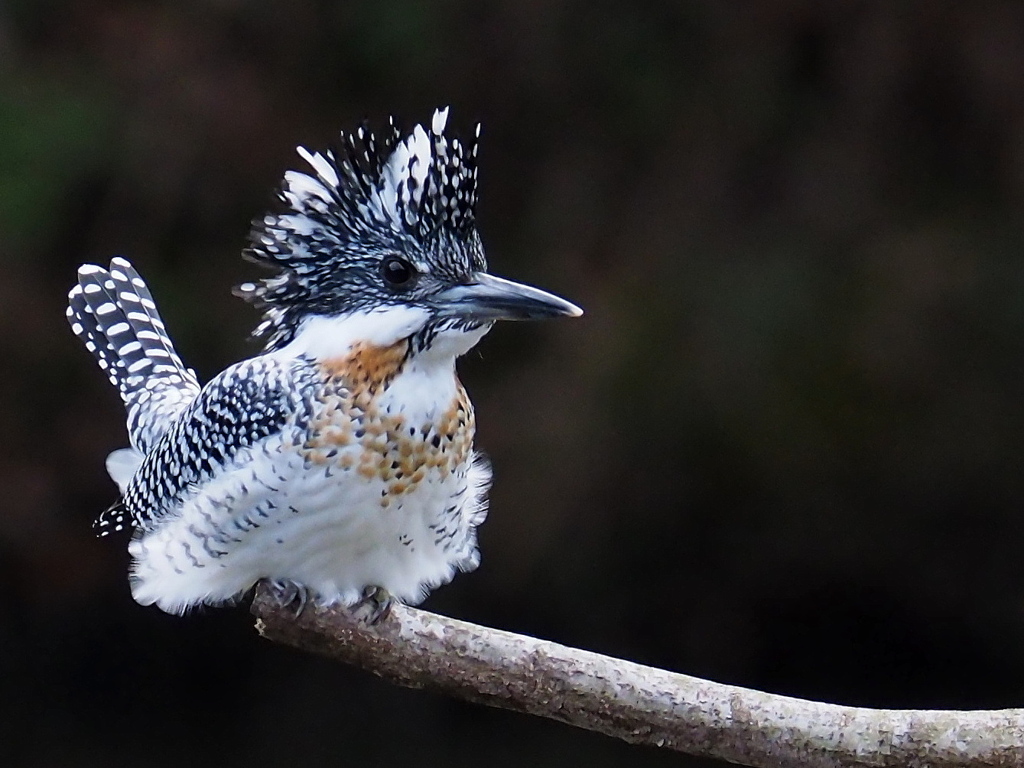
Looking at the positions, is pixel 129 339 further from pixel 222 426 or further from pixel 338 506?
pixel 338 506

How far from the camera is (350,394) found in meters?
1.97

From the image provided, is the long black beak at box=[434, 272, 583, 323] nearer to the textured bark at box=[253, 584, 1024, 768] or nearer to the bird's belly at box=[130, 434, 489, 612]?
the bird's belly at box=[130, 434, 489, 612]

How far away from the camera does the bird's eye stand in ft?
6.32

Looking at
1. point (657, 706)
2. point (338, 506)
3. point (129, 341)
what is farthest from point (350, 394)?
point (129, 341)

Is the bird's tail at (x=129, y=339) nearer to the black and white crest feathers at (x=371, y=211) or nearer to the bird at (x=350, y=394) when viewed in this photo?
the bird at (x=350, y=394)

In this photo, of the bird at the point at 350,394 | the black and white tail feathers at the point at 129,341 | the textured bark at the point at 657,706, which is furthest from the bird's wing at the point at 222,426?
the black and white tail feathers at the point at 129,341

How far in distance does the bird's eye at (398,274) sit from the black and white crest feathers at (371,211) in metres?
0.01

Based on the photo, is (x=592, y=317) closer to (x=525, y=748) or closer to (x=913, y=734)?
(x=525, y=748)

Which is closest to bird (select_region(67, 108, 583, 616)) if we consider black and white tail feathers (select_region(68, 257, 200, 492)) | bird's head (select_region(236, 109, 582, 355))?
bird's head (select_region(236, 109, 582, 355))

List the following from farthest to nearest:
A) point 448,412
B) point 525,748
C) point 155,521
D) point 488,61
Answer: point 525,748 → point 488,61 → point 155,521 → point 448,412

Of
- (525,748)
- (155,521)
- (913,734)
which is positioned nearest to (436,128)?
(155,521)

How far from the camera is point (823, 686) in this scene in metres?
5.12

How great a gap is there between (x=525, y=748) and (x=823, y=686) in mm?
1059

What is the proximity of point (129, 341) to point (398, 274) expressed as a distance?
1006 millimetres
